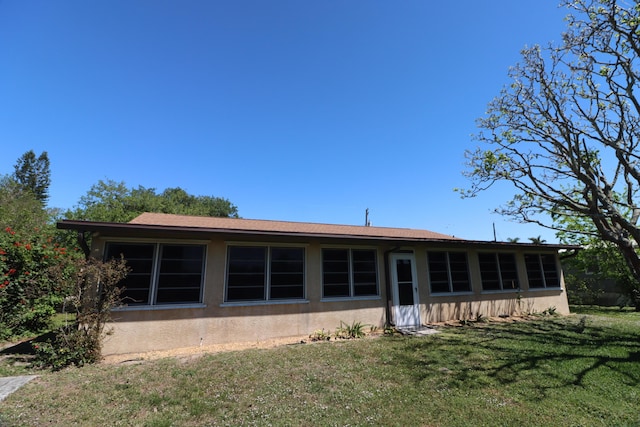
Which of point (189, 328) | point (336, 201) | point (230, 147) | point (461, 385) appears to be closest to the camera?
point (461, 385)

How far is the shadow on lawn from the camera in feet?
17.0

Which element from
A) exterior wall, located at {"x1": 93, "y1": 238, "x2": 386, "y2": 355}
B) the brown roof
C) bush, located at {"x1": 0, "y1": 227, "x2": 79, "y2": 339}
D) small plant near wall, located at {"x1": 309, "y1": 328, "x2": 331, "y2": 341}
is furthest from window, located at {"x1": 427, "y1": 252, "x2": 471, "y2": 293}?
bush, located at {"x1": 0, "y1": 227, "x2": 79, "y2": 339}

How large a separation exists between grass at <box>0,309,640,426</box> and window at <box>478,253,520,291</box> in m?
4.12

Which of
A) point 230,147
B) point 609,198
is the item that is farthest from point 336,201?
point 609,198

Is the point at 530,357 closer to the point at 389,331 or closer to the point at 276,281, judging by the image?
the point at 389,331

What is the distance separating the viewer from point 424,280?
1009 cm

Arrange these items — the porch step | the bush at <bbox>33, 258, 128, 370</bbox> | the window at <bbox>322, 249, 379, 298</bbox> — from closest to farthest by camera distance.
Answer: the bush at <bbox>33, 258, 128, 370</bbox> → the porch step → the window at <bbox>322, 249, 379, 298</bbox>

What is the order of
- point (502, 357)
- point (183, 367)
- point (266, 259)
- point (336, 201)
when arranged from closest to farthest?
1. point (183, 367)
2. point (502, 357)
3. point (266, 259)
4. point (336, 201)

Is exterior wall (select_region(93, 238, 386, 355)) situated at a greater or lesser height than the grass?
greater

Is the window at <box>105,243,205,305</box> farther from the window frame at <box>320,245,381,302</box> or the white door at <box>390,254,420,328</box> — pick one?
the white door at <box>390,254,420,328</box>

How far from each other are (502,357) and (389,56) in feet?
31.7

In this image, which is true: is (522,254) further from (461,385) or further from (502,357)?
(461,385)

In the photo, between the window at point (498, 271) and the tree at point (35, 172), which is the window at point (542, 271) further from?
the tree at point (35, 172)

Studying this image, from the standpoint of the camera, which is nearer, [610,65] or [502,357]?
[502,357]
